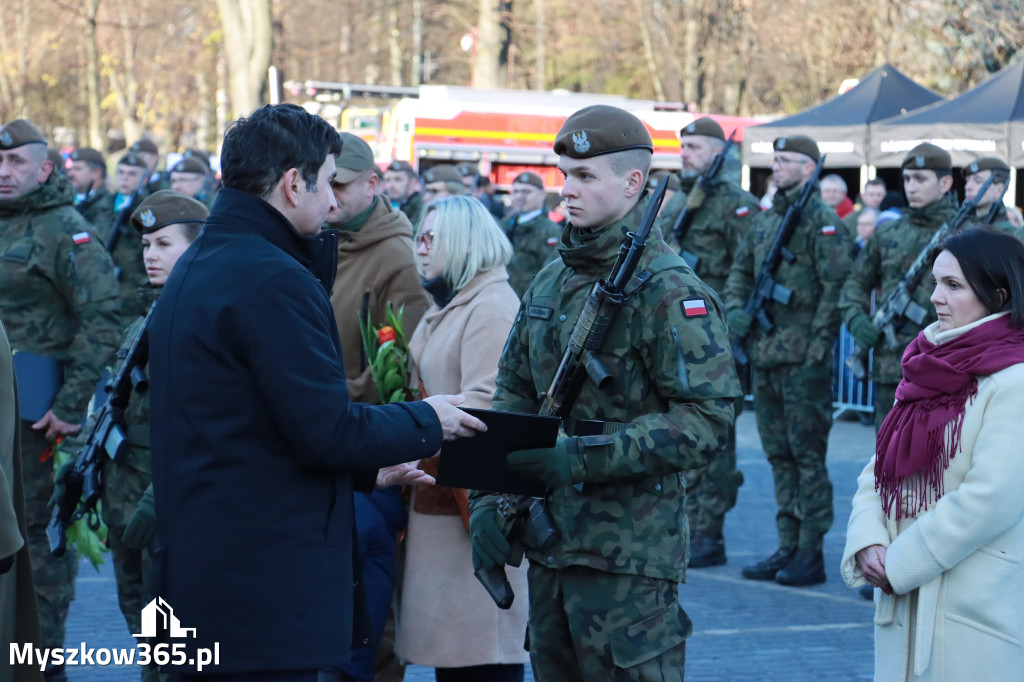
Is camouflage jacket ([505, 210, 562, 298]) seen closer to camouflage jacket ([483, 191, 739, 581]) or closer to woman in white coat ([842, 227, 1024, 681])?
woman in white coat ([842, 227, 1024, 681])

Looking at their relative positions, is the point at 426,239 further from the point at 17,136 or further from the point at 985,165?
the point at 985,165

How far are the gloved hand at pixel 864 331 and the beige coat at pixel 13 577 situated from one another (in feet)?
15.9

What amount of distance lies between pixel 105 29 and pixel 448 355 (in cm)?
3823

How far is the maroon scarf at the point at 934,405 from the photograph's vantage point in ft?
11.3

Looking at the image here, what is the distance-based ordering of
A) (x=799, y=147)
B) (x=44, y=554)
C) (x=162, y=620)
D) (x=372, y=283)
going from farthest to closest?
(x=799, y=147) < (x=44, y=554) < (x=372, y=283) < (x=162, y=620)

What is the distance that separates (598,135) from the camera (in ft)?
11.1

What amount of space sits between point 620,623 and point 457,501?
1.15 meters

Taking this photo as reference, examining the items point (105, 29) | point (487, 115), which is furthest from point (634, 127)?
point (105, 29)

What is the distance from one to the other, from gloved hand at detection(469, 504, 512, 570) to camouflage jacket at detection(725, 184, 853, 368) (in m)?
4.09

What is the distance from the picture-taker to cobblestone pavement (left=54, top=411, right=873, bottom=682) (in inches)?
222

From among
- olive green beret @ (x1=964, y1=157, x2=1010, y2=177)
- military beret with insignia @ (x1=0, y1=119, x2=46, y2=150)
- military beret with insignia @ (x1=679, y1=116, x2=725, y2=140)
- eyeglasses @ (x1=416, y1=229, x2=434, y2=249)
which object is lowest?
eyeglasses @ (x1=416, y1=229, x2=434, y2=249)

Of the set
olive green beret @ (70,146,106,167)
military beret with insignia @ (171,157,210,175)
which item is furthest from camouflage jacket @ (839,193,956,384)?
olive green beret @ (70,146,106,167)

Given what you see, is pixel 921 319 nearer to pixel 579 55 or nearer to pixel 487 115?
pixel 487 115

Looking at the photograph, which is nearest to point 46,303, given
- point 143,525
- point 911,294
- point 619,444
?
point 143,525
